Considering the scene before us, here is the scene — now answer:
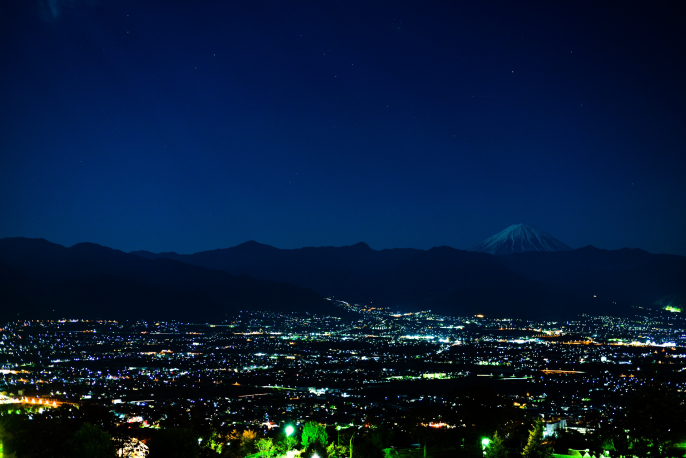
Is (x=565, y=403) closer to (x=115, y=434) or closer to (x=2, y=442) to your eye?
(x=115, y=434)

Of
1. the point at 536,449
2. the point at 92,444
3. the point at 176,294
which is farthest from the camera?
the point at 176,294

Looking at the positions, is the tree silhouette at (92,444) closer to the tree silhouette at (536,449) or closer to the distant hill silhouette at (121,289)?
the tree silhouette at (536,449)

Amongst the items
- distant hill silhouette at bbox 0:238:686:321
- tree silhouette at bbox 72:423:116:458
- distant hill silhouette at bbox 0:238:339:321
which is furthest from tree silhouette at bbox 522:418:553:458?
distant hill silhouette at bbox 0:238:686:321

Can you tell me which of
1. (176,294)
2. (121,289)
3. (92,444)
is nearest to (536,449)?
(92,444)

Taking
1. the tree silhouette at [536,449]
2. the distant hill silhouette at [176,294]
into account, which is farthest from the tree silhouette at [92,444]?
the distant hill silhouette at [176,294]

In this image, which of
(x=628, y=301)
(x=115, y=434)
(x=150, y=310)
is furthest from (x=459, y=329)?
(x=115, y=434)

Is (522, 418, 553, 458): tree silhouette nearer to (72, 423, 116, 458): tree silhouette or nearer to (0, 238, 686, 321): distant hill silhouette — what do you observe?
(72, 423, 116, 458): tree silhouette

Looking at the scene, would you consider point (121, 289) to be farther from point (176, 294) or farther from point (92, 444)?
point (92, 444)

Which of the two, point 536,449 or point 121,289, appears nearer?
point 536,449
